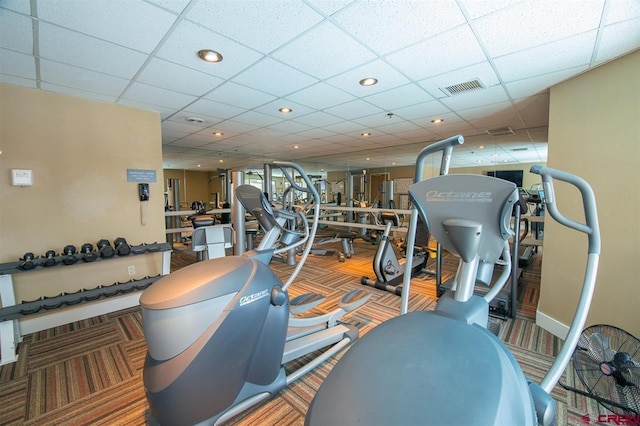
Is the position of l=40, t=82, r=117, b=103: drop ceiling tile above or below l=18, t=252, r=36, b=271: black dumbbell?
above

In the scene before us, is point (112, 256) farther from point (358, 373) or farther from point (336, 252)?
point (336, 252)

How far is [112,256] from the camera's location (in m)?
2.96

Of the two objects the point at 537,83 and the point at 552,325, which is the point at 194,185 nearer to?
the point at 537,83

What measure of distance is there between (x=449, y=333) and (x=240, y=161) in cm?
810

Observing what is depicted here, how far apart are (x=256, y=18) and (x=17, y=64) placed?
217cm

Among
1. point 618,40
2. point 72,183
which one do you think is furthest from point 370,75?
point 72,183

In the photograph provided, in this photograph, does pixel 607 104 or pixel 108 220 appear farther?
pixel 108 220

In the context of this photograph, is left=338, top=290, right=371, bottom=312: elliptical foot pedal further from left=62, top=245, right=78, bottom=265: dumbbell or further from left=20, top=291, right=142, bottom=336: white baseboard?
left=62, top=245, right=78, bottom=265: dumbbell

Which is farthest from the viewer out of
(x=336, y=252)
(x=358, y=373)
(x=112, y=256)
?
(x=336, y=252)

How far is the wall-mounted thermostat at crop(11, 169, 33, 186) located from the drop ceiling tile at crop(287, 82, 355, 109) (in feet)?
9.10

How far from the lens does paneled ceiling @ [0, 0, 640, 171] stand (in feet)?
5.30

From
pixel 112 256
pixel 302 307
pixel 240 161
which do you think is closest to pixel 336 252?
pixel 302 307

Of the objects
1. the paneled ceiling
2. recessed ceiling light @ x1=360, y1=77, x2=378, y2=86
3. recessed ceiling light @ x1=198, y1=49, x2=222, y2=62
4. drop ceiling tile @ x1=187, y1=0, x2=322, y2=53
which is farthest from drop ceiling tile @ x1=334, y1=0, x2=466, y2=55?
recessed ceiling light @ x1=198, y1=49, x2=222, y2=62

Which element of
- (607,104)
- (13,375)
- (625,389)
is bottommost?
(13,375)
